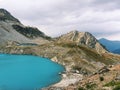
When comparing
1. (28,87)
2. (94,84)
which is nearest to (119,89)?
(94,84)

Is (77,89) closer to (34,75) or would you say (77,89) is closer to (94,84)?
(94,84)

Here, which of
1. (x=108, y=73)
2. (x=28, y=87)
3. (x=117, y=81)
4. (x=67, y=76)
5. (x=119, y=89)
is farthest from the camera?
(x=67, y=76)

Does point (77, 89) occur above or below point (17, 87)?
above

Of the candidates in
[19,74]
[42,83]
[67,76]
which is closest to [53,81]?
[42,83]

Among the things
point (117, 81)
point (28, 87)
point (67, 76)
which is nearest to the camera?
point (117, 81)

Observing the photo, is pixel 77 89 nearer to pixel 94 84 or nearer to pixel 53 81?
pixel 94 84

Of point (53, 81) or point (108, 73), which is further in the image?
point (53, 81)

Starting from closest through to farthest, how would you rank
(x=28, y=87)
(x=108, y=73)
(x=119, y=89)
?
(x=119, y=89)
(x=108, y=73)
(x=28, y=87)

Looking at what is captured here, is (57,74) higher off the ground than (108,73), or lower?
lower

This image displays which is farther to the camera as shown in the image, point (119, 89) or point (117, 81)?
point (117, 81)
